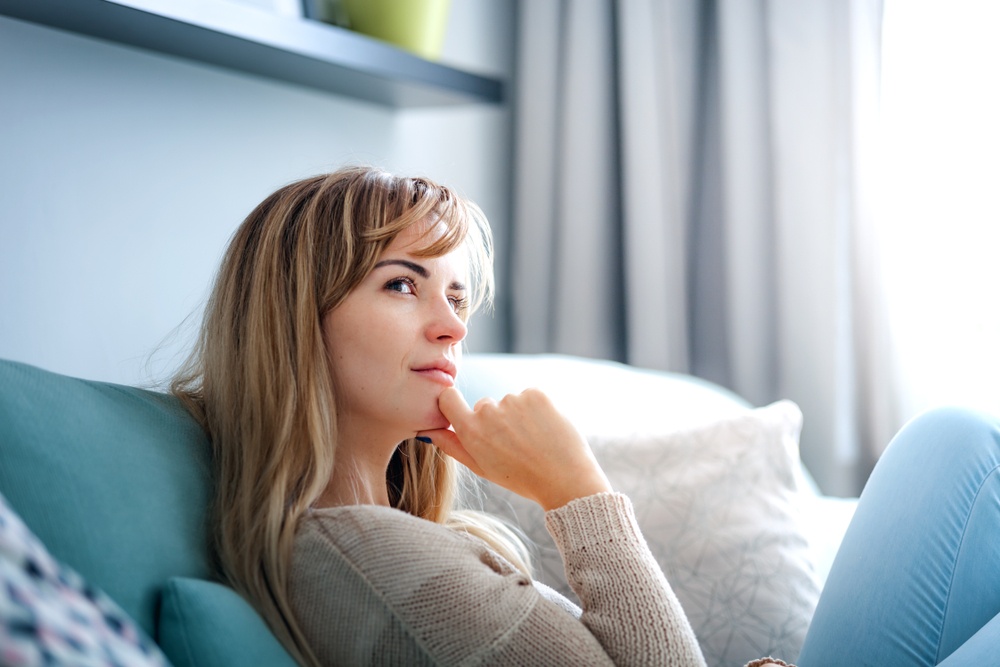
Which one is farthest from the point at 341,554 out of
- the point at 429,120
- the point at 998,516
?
the point at 429,120

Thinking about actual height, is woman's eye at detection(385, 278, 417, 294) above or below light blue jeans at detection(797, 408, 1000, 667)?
above

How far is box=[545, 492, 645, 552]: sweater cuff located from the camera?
3.01 feet

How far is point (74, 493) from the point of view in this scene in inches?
30.2

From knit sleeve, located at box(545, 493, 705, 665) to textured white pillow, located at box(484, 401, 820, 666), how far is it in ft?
1.54

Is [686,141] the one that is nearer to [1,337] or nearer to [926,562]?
[926,562]

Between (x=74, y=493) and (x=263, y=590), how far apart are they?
0.19 meters

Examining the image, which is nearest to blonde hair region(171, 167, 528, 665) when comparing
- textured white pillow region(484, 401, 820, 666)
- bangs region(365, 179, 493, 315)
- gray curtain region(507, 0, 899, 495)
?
bangs region(365, 179, 493, 315)

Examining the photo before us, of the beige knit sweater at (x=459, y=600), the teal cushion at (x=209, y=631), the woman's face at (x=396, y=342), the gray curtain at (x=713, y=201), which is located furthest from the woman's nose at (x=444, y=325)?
the gray curtain at (x=713, y=201)

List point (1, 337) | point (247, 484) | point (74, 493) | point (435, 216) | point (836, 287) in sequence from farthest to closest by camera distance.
A: point (836, 287) → point (1, 337) → point (435, 216) → point (247, 484) → point (74, 493)

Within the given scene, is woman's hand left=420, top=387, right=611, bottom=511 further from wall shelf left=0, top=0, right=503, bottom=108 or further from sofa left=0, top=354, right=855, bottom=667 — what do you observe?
wall shelf left=0, top=0, right=503, bottom=108

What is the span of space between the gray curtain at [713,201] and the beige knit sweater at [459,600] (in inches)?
51.1

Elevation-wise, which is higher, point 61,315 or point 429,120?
point 429,120

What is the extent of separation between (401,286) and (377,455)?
202 mm

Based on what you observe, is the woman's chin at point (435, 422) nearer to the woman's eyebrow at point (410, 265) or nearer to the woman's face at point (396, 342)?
the woman's face at point (396, 342)
